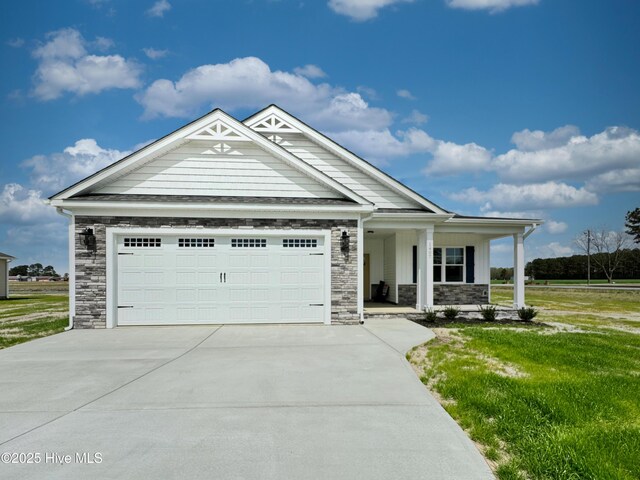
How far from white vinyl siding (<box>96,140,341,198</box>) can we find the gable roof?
20 cm

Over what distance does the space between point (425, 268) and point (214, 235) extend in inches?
271

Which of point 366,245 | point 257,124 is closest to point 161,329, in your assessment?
point 257,124

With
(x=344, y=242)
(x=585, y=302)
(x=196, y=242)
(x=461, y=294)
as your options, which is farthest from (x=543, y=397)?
(x=585, y=302)

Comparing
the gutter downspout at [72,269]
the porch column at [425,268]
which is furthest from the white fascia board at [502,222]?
the gutter downspout at [72,269]

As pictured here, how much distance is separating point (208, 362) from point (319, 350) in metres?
2.20

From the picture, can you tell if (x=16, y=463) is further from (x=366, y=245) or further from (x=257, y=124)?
(x=366, y=245)

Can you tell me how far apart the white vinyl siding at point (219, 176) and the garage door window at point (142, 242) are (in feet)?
4.59

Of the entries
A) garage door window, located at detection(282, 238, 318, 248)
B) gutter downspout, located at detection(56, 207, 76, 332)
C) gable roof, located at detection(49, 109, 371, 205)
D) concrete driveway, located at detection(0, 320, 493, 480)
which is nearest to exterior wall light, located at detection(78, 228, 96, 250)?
gutter downspout, located at detection(56, 207, 76, 332)

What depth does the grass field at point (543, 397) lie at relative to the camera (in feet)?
12.4

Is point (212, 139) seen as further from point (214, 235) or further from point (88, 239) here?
point (88, 239)

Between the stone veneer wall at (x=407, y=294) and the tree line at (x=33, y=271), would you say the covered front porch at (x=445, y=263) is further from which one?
the tree line at (x=33, y=271)

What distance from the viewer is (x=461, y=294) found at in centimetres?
1638

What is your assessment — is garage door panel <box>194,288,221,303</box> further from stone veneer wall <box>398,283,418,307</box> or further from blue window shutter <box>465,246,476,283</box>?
blue window shutter <box>465,246,476,283</box>

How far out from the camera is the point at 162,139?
11898 mm
